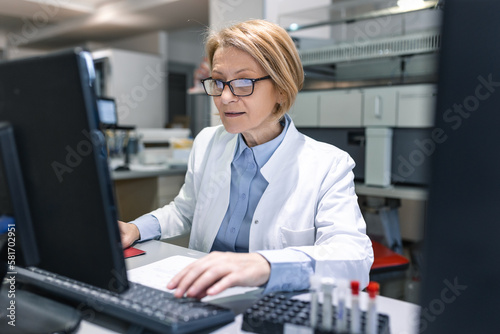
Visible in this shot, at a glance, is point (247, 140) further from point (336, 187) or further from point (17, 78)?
point (17, 78)

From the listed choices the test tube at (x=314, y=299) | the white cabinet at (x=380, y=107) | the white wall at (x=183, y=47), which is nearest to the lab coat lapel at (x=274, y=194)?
the test tube at (x=314, y=299)

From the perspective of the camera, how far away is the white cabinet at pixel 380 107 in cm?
180

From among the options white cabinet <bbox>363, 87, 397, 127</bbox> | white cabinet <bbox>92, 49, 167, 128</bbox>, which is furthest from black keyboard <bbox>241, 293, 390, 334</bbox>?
white cabinet <bbox>92, 49, 167, 128</bbox>

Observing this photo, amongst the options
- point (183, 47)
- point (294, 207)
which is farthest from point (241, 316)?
point (183, 47)

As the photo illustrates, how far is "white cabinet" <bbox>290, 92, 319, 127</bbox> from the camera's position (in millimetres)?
1999

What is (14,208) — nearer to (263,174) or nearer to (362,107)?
(263,174)

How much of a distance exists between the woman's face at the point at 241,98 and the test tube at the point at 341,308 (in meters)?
0.67

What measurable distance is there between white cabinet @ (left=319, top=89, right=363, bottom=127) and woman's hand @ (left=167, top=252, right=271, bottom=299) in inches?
52.3

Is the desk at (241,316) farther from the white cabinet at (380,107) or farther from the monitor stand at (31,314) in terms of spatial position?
the white cabinet at (380,107)

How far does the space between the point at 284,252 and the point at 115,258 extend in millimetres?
363

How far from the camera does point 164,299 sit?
62 cm

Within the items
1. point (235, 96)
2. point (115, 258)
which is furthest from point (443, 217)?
point (235, 96)

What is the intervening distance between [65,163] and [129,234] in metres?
0.55

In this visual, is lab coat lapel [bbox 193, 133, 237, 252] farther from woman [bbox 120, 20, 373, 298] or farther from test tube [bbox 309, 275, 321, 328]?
test tube [bbox 309, 275, 321, 328]
